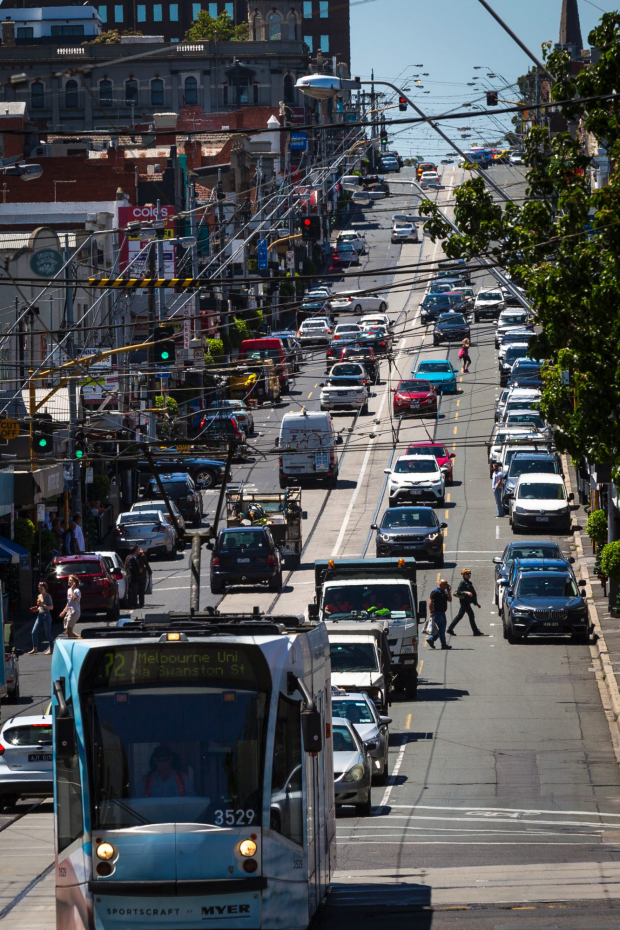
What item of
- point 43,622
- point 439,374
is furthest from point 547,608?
point 439,374

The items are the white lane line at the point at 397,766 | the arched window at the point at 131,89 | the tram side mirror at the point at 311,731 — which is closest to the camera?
the tram side mirror at the point at 311,731

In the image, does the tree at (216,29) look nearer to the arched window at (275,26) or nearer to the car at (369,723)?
the arched window at (275,26)

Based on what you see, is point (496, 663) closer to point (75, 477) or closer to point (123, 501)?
point (75, 477)

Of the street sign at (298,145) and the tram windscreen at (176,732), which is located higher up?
the street sign at (298,145)

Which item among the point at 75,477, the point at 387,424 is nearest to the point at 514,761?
the point at 75,477

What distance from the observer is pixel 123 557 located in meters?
47.0

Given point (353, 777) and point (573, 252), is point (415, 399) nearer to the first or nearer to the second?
point (573, 252)

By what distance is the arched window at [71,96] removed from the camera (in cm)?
11531

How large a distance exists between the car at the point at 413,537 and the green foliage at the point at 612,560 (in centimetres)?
783

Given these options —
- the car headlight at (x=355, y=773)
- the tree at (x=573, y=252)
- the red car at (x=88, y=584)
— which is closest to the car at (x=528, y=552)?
the red car at (x=88, y=584)

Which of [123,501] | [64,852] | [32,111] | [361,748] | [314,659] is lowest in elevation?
[123,501]

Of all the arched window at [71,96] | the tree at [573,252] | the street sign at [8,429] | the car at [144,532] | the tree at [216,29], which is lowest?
the car at [144,532]

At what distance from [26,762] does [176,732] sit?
32.7 feet

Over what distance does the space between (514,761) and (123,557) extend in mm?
25471
